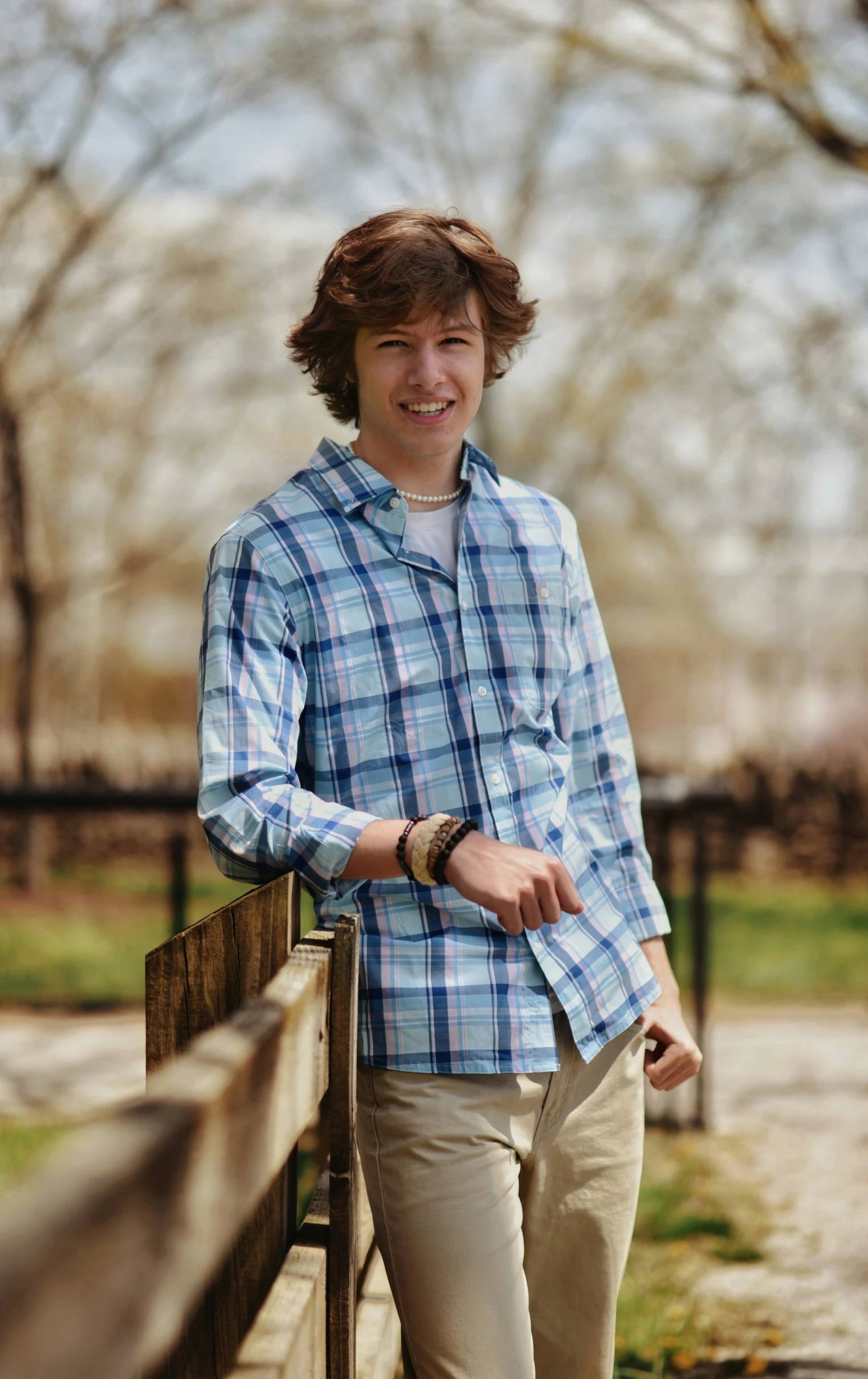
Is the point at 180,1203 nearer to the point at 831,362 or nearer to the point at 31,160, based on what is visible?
the point at 31,160

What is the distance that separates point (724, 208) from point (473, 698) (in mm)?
8852

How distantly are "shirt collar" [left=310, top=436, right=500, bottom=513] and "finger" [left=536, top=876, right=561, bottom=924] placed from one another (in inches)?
22.4

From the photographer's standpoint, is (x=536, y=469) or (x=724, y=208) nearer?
(x=724, y=208)

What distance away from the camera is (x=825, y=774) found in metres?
10.1

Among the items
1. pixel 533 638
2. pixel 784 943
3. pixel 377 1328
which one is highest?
pixel 533 638

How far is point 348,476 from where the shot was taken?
1.71 m

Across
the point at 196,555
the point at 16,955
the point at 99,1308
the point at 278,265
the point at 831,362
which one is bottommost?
the point at 16,955

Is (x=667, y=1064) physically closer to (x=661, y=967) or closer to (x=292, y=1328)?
(x=661, y=967)

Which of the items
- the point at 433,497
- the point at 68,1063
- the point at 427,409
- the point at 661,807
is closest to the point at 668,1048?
the point at 433,497

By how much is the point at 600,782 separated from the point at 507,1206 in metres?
0.61

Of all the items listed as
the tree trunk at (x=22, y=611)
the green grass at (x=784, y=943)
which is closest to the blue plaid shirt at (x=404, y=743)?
the green grass at (x=784, y=943)

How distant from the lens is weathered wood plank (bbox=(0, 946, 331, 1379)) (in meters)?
0.58

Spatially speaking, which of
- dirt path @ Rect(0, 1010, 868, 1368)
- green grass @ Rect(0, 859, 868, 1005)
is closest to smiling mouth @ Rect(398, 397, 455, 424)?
dirt path @ Rect(0, 1010, 868, 1368)

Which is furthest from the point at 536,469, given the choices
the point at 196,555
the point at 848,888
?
the point at 848,888
